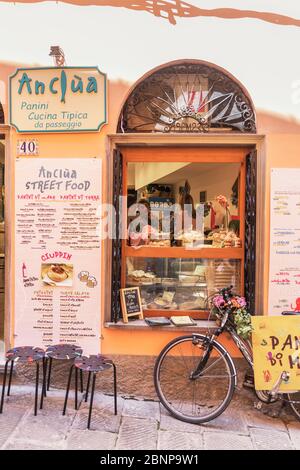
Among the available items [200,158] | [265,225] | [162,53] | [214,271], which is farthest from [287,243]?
[162,53]

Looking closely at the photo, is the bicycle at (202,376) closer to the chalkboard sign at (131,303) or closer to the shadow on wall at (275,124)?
the chalkboard sign at (131,303)

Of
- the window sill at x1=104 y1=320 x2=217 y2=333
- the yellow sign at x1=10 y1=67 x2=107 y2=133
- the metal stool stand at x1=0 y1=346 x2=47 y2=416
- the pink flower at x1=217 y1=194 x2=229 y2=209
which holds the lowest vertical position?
the metal stool stand at x1=0 y1=346 x2=47 y2=416

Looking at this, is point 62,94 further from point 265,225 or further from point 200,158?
point 265,225

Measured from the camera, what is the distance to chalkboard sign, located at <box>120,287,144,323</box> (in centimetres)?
463

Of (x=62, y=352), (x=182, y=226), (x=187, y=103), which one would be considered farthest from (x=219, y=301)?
(x=187, y=103)

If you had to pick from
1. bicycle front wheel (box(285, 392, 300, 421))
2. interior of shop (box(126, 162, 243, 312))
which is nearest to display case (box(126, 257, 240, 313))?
interior of shop (box(126, 162, 243, 312))

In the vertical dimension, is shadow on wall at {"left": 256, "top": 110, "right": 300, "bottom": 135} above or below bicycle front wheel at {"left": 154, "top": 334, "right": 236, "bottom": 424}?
above

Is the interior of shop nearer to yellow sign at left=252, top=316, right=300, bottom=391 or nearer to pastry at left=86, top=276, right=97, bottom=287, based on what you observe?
pastry at left=86, top=276, right=97, bottom=287

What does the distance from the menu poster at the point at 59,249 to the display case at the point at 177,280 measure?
0.60 m

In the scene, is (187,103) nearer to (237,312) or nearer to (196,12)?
(196,12)

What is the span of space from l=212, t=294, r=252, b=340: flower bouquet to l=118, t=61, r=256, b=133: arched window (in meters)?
1.90

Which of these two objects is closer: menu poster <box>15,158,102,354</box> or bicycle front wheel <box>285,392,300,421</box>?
bicycle front wheel <box>285,392,300,421</box>

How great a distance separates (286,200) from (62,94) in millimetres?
2770

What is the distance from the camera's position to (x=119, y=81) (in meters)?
4.52
